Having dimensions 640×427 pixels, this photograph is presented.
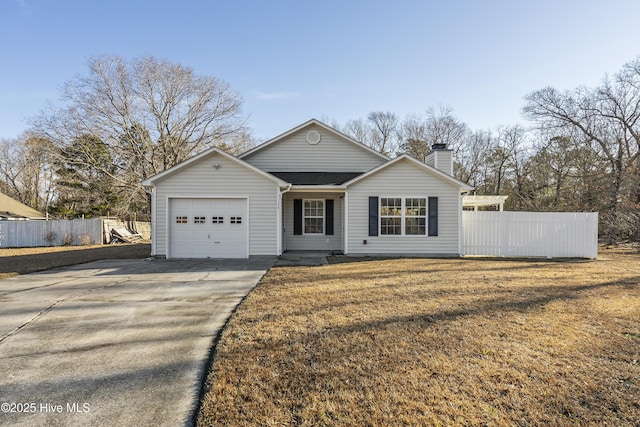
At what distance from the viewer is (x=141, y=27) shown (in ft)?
45.8

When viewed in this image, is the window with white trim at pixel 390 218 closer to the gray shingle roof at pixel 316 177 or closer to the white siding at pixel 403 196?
the white siding at pixel 403 196

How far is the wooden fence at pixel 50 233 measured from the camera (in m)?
19.3

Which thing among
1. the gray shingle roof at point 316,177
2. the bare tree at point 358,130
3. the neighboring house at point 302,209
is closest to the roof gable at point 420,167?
the neighboring house at point 302,209

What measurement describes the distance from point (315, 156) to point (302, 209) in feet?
8.75

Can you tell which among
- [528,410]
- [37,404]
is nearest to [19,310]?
[37,404]

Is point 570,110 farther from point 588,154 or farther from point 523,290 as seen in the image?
point 523,290

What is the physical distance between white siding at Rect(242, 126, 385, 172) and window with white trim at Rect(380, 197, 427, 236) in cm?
303

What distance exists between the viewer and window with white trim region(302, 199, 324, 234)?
14.6 metres

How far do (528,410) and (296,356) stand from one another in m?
2.15

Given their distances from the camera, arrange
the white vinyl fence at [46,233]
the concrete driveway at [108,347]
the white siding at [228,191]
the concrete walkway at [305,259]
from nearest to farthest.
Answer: the concrete driveway at [108,347]
the concrete walkway at [305,259]
the white siding at [228,191]
the white vinyl fence at [46,233]

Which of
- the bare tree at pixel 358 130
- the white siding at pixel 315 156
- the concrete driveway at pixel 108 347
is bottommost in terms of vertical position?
the concrete driveway at pixel 108 347

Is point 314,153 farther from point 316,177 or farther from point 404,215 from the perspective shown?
point 404,215

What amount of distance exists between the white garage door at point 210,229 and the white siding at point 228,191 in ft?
0.92

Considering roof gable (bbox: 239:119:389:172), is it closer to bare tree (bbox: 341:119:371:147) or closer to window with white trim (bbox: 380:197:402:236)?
window with white trim (bbox: 380:197:402:236)
